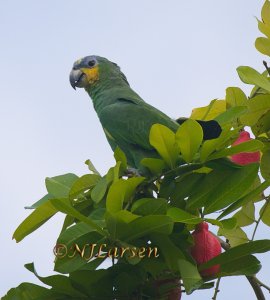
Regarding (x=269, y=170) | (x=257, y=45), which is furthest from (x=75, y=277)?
(x=257, y=45)

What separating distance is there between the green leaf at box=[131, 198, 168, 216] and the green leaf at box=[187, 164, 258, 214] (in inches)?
5.7

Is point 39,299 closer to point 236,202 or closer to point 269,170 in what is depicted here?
point 236,202

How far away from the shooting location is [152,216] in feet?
4.71

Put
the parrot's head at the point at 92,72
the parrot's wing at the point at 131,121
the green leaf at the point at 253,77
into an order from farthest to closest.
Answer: the parrot's head at the point at 92,72 < the parrot's wing at the point at 131,121 < the green leaf at the point at 253,77

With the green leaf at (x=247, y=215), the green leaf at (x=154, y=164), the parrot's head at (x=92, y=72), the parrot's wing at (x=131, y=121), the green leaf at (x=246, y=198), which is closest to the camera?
the green leaf at (x=246, y=198)

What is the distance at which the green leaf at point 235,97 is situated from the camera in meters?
2.21

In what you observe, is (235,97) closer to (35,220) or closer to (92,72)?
(35,220)

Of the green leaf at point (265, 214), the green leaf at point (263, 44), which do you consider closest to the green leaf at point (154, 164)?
the green leaf at point (265, 214)

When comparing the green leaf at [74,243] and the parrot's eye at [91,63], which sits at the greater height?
the parrot's eye at [91,63]

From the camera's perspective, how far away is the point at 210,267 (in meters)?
1.60

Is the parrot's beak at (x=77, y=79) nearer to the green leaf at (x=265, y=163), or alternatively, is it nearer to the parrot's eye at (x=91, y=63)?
the parrot's eye at (x=91, y=63)

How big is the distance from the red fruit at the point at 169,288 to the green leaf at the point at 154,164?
0.30 m

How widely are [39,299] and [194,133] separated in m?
0.62

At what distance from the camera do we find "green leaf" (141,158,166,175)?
1675 mm
